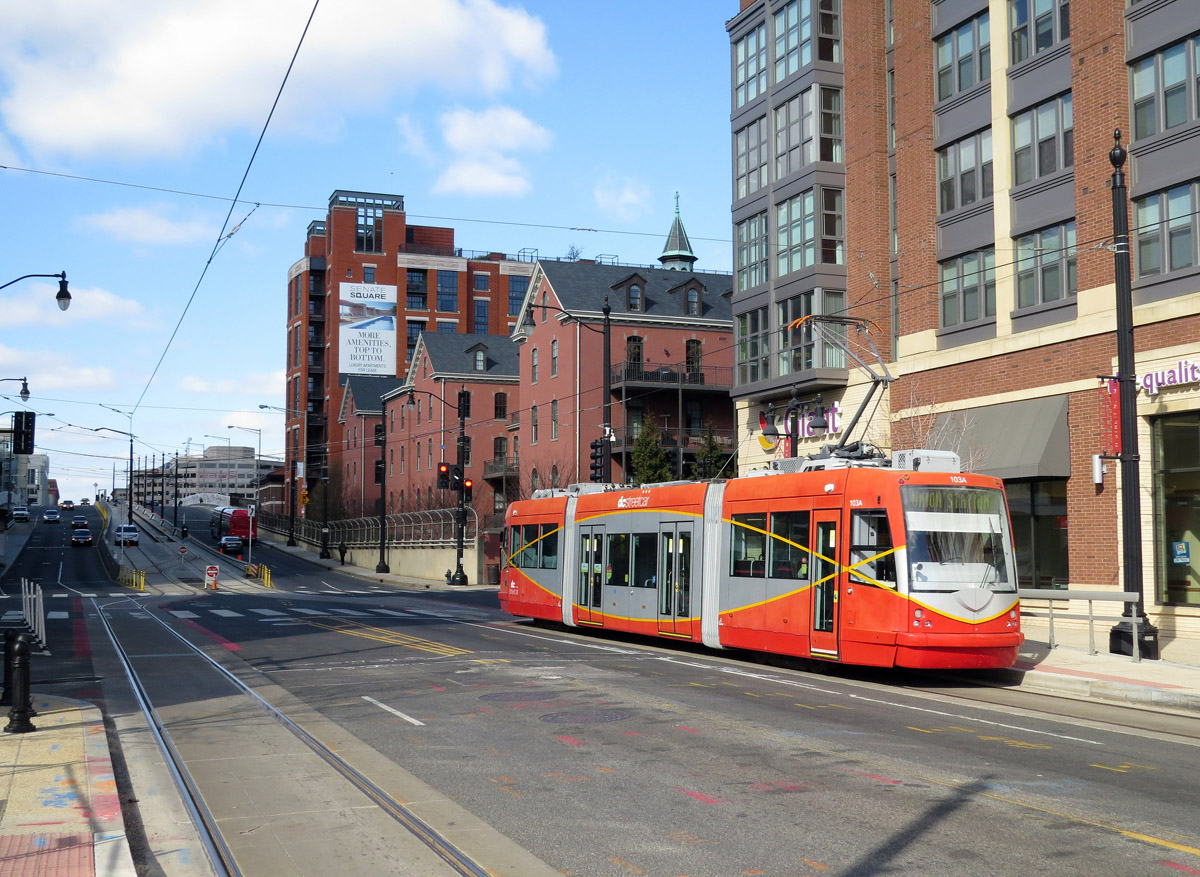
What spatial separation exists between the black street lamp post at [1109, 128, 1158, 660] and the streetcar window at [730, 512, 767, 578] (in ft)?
18.8

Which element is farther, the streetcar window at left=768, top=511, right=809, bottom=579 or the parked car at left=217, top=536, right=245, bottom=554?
the parked car at left=217, top=536, right=245, bottom=554

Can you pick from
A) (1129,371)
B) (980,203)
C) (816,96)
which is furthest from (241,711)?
(816,96)

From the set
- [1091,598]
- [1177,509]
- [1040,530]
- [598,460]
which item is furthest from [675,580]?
[598,460]

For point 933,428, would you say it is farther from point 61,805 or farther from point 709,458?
point 61,805

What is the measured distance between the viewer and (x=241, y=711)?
14.2m

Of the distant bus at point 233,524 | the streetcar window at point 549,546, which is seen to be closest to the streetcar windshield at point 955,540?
the streetcar window at point 549,546

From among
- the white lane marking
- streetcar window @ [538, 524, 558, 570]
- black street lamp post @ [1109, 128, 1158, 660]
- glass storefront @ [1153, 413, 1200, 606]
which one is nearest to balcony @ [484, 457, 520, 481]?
streetcar window @ [538, 524, 558, 570]

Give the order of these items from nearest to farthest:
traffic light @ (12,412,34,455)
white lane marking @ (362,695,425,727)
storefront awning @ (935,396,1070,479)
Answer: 1. white lane marking @ (362,695,425,727)
2. storefront awning @ (935,396,1070,479)
3. traffic light @ (12,412,34,455)

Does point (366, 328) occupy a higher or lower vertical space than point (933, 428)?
higher

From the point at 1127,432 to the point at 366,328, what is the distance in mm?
90728

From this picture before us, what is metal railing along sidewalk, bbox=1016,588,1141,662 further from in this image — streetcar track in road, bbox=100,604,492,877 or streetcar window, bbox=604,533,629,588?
streetcar track in road, bbox=100,604,492,877

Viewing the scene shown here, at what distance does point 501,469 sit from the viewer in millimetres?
69062

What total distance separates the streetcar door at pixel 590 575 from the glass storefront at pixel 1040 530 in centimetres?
930

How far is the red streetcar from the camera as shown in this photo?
16578 millimetres
